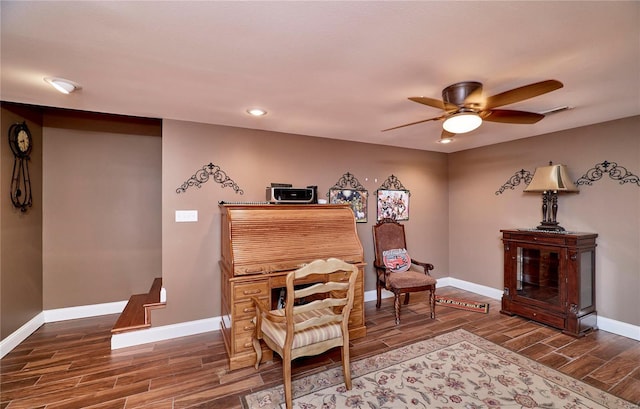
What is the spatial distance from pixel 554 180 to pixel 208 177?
4.08 m

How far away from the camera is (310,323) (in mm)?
1970

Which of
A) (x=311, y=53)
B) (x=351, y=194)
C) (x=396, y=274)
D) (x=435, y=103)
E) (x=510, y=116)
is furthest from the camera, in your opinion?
(x=351, y=194)

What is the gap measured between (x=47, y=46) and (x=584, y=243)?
195 inches

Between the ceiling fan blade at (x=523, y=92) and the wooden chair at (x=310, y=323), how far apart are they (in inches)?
60.9

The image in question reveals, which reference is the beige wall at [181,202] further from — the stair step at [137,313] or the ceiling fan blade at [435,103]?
the ceiling fan blade at [435,103]

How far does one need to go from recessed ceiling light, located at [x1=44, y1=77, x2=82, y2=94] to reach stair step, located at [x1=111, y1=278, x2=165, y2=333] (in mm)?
2097

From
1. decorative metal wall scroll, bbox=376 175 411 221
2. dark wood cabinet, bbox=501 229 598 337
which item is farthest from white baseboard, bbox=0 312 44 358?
dark wood cabinet, bbox=501 229 598 337

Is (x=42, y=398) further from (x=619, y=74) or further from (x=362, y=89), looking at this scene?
(x=619, y=74)

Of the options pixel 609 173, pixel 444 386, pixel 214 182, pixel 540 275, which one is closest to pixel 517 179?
pixel 609 173

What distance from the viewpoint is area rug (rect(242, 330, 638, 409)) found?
197cm

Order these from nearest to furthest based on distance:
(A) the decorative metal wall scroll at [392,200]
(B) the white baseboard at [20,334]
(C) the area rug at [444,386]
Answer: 1. (C) the area rug at [444,386]
2. (B) the white baseboard at [20,334]
3. (A) the decorative metal wall scroll at [392,200]

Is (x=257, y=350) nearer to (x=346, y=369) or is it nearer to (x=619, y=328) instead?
(x=346, y=369)

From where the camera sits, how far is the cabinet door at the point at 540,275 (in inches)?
123

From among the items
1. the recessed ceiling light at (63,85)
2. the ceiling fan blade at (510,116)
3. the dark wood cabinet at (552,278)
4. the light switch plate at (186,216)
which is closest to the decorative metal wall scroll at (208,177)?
the light switch plate at (186,216)
